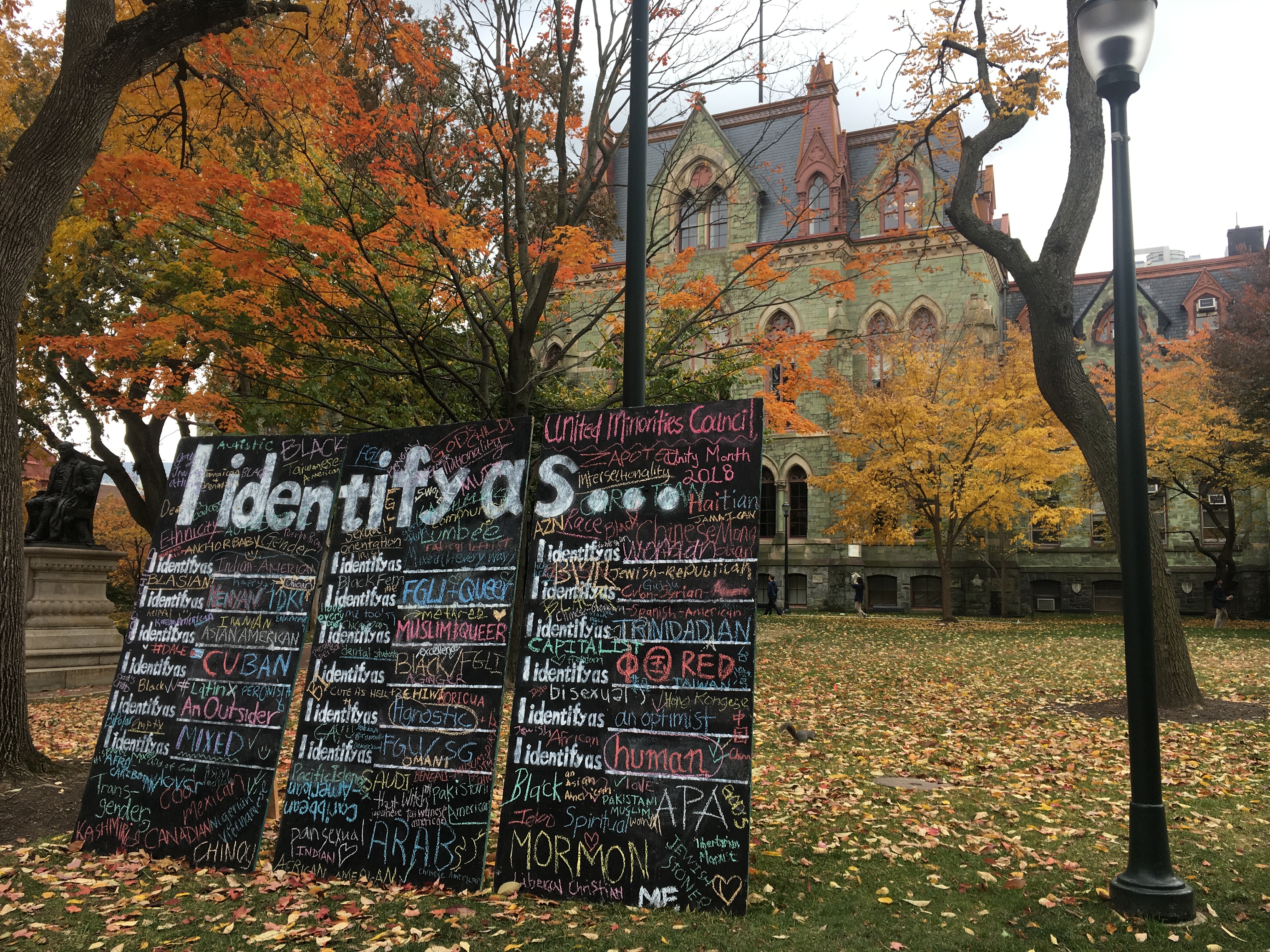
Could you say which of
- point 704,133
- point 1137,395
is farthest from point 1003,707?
point 704,133

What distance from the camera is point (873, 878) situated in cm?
484

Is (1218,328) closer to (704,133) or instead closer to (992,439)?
(992,439)

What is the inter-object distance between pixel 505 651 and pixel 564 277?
7812 mm

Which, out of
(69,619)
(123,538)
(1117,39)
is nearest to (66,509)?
(69,619)

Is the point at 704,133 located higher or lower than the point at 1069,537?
higher

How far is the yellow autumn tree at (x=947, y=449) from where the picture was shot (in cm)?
2400

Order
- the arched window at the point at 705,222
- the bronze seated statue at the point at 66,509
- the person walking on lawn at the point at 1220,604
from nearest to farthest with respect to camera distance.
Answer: the bronze seated statue at the point at 66,509 → the person walking on lawn at the point at 1220,604 → the arched window at the point at 705,222

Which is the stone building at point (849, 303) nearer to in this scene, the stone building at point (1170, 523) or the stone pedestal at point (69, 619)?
the stone building at point (1170, 523)

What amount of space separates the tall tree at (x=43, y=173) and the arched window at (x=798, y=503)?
30.5 meters

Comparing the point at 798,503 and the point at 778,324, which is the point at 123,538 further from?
the point at 778,324

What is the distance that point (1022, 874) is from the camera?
4844 mm

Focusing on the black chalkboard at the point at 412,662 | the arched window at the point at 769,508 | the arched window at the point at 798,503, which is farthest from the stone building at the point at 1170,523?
the black chalkboard at the point at 412,662

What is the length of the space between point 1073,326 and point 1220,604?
20811 millimetres

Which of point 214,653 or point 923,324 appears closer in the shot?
point 214,653
